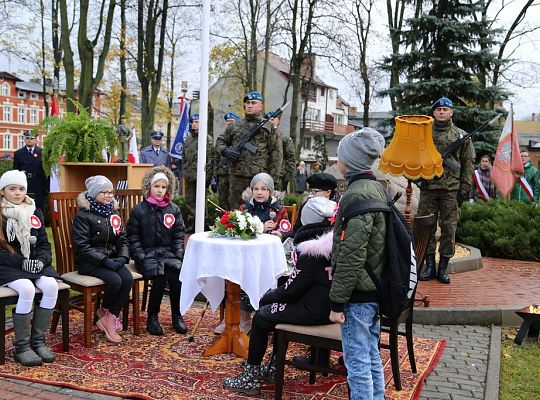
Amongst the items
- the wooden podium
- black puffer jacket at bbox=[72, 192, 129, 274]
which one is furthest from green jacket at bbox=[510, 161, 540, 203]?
black puffer jacket at bbox=[72, 192, 129, 274]

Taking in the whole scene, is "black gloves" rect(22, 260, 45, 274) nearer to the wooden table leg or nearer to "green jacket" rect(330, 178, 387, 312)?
the wooden table leg

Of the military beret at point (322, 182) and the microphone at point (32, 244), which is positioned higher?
the military beret at point (322, 182)

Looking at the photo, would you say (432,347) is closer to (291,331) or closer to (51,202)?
(291,331)

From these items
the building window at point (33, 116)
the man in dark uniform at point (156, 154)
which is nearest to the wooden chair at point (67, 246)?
the man in dark uniform at point (156, 154)

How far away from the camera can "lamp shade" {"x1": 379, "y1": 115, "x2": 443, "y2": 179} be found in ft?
25.2

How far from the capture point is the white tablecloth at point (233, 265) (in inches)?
201

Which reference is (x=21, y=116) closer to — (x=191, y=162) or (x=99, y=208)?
(x=191, y=162)

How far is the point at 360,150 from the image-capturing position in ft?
12.0

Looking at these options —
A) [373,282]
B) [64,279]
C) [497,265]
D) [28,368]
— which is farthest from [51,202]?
[497,265]

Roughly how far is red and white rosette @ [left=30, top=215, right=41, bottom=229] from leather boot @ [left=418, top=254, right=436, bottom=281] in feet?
17.2

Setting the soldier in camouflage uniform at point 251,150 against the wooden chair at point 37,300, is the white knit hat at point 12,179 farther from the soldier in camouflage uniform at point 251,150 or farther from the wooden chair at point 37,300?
the soldier in camouflage uniform at point 251,150

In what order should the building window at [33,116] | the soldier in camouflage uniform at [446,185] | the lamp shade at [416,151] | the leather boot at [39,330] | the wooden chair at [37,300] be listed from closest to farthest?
the wooden chair at [37,300], the leather boot at [39,330], the lamp shade at [416,151], the soldier in camouflage uniform at [446,185], the building window at [33,116]

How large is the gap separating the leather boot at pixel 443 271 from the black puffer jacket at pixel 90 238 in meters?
4.46

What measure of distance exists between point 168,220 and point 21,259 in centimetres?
154
